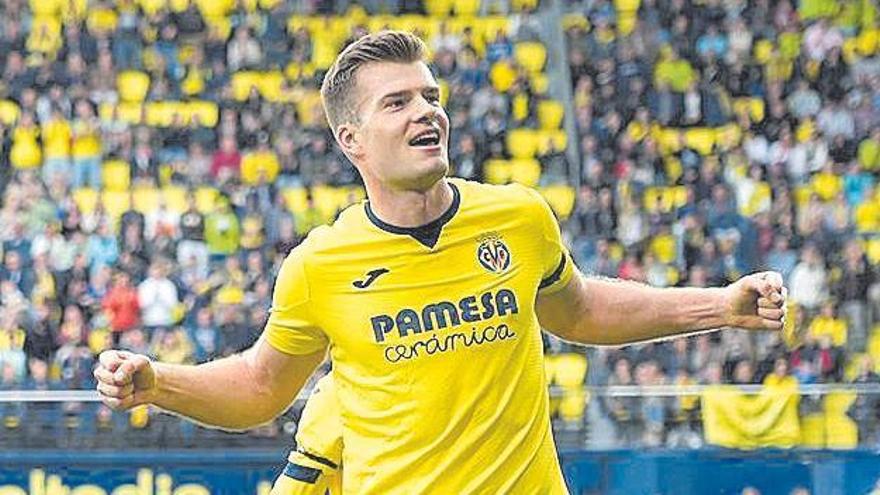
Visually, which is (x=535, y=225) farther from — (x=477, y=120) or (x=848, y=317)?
(x=477, y=120)

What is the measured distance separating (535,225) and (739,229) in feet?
40.6

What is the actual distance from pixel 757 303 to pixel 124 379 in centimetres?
156

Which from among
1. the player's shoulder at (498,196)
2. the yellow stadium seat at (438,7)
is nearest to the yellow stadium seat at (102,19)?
the yellow stadium seat at (438,7)

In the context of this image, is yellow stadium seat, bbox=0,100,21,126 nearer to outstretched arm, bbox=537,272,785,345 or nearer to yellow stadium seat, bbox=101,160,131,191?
yellow stadium seat, bbox=101,160,131,191

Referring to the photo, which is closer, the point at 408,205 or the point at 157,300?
the point at 408,205

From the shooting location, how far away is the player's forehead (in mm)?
5164

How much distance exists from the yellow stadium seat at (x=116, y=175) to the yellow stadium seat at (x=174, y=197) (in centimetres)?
42

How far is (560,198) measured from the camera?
728 inches

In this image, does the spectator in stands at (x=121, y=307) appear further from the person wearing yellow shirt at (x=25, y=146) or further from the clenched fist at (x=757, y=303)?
the clenched fist at (x=757, y=303)

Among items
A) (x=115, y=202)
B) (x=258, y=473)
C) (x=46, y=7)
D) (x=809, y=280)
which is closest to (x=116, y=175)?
(x=115, y=202)

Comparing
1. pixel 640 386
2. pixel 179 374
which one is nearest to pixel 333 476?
pixel 179 374

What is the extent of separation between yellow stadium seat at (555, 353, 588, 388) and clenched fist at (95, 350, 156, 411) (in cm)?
1005

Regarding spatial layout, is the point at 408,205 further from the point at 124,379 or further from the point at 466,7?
the point at 466,7

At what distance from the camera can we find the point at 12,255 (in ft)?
53.6
